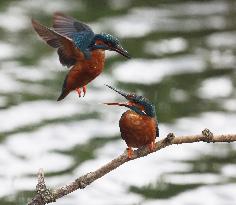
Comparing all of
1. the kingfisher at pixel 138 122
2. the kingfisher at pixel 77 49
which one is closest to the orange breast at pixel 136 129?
the kingfisher at pixel 138 122

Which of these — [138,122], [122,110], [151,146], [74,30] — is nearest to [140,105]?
[138,122]

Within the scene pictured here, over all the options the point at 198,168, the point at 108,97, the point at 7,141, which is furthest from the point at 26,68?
the point at 198,168

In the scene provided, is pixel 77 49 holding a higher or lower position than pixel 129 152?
higher

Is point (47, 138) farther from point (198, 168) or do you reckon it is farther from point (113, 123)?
point (198, 168)

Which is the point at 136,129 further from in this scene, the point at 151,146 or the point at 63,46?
the point at 63,46

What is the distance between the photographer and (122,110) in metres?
26.5

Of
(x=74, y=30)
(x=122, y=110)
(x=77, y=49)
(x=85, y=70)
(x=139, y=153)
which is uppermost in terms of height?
(x=122, y=110)

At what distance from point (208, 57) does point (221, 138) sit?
1110 inches

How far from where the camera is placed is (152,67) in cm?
3092

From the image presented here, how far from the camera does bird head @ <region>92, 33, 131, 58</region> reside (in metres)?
3.68

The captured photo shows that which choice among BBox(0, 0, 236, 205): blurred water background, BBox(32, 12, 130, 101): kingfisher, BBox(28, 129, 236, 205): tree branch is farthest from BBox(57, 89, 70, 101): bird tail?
BBox(0, 0, 236, 205): blurred water background

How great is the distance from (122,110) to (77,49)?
22.8 meters

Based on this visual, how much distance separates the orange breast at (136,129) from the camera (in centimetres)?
397

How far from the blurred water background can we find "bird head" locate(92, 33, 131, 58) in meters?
17.8
